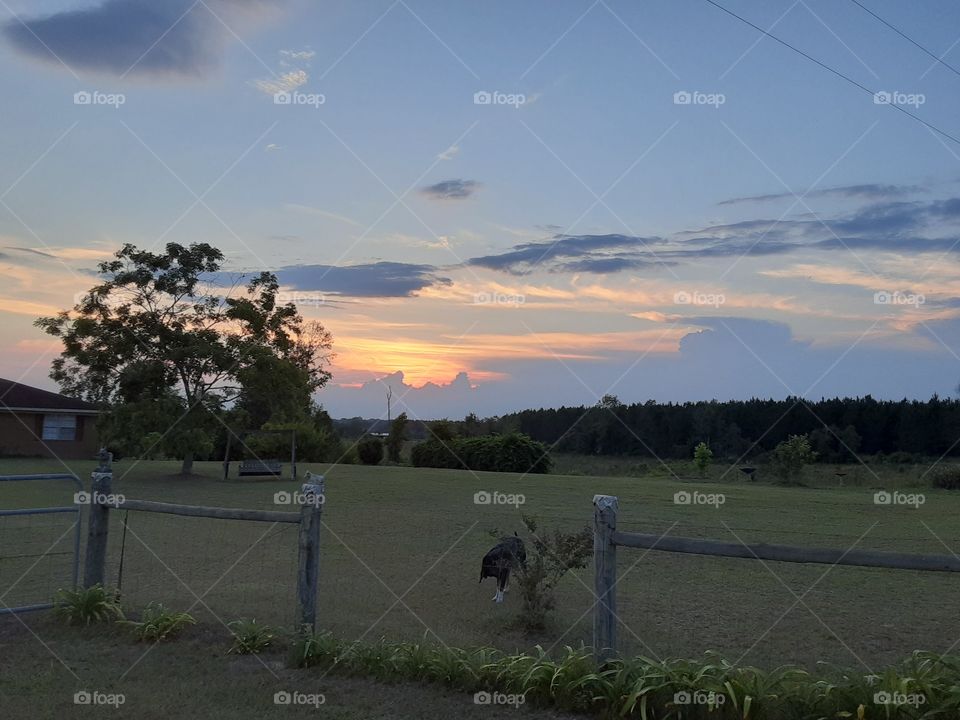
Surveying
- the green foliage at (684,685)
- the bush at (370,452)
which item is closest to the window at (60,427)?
the bush at (370,452)

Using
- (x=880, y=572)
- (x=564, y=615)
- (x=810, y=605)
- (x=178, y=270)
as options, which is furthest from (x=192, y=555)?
(x=178, y=270)

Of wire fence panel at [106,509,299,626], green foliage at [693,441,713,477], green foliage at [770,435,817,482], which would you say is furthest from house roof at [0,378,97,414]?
green foliage at [770,435,817,482]

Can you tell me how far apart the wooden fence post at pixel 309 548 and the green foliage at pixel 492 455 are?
36865 millimetres

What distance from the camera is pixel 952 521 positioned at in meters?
21.1

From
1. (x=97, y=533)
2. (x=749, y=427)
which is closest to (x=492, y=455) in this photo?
(x=749, y=427)

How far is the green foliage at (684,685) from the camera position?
580 centimetres

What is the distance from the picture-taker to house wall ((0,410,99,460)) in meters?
43.4

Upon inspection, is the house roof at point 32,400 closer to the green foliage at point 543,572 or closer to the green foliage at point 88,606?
the green foliage at point 88,606

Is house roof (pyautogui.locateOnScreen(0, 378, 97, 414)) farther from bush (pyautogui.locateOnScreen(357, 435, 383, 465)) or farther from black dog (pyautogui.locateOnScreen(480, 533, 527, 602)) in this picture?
black dog (pyautogui.locateOnScreen(480, 533, 527, 602))

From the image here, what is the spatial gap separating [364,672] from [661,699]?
2.39m

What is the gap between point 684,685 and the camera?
6.11m

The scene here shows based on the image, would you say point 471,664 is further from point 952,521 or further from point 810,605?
point 952,521

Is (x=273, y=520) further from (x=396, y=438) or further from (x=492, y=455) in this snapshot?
(x=396, y=438)

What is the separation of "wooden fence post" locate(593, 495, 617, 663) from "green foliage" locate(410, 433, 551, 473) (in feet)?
124
